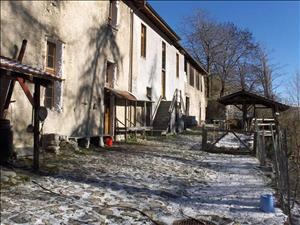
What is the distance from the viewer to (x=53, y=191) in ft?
23.0

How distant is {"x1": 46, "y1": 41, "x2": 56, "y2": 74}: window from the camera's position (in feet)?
38.4

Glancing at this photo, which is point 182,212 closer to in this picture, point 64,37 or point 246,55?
point 64,37

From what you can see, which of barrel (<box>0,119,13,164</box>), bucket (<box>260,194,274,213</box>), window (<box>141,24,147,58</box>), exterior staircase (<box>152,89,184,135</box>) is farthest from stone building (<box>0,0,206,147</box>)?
bucket (<box>260,194,274,213</box>)

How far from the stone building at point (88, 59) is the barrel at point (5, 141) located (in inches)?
45.9

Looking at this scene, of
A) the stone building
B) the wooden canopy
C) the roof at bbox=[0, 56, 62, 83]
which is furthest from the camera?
the stone building

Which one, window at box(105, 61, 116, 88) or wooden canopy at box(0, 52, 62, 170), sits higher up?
window at box(105, 61, 116, 88)

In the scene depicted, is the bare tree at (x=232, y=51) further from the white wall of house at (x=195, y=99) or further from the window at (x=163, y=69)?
the window at (x=163, y=69)

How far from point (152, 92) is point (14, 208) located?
16.7 metres

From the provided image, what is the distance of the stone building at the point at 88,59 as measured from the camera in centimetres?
1032

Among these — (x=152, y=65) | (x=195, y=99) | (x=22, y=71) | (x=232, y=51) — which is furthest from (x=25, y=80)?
(x=232, y=51)

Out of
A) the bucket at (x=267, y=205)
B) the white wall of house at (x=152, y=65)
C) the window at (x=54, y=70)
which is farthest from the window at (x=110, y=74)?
the bucket at (x=267, y=205)

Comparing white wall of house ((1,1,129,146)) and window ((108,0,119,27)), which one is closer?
white wall of house ((1,1,129,146))

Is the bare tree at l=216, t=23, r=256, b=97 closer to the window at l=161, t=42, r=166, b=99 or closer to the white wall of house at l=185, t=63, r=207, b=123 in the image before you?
the white wall of house at l=185, t=63, r=207, b=123

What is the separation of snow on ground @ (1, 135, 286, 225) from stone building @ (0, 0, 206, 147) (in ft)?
6.22
